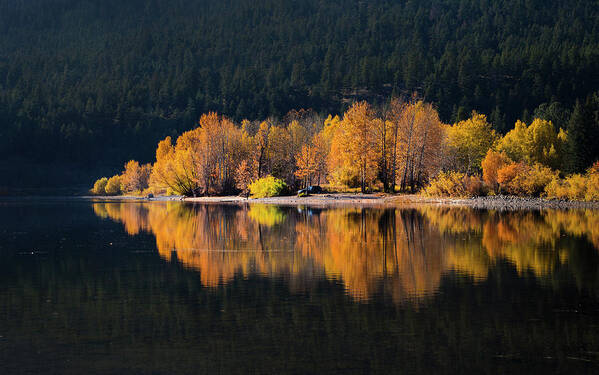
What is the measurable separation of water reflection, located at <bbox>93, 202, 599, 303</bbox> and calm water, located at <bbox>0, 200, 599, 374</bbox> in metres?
0.13

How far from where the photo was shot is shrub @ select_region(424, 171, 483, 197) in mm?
71312

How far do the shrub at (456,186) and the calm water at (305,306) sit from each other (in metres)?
39.8

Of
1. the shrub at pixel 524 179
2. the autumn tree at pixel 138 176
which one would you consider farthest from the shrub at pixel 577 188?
the autumn tree at pixel 138 176

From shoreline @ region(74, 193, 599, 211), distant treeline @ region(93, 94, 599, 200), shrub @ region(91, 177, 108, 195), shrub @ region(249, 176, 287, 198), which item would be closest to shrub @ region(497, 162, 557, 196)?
distant treeline @ region(93, 94, 599, 200)

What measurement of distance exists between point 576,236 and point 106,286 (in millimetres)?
23140

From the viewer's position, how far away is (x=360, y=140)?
78.3 meters

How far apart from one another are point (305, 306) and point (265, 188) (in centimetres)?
7231

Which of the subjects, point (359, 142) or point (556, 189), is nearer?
point (556, 189)

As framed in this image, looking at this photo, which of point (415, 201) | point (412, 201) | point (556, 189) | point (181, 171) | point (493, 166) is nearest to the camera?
point (556, 189)

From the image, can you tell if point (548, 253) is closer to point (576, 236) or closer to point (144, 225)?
point (576, 236)

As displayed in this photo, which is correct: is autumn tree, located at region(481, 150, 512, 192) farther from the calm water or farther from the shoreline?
the calm water

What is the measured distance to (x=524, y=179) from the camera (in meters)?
68.4

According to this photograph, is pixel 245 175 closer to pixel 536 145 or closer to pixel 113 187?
pixel 536 145

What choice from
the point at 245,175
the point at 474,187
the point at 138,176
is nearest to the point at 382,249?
the point at 474,187
